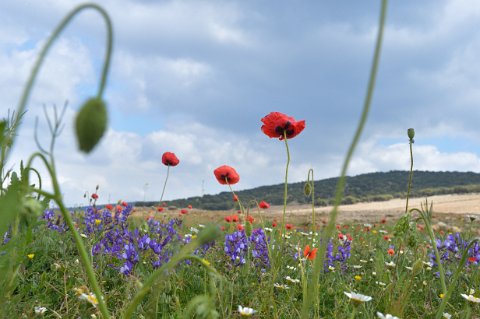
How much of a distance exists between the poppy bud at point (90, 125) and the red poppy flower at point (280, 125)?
2.09 metres

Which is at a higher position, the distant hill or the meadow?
the distant hill

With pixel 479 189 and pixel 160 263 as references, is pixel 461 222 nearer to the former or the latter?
pixel 160 263

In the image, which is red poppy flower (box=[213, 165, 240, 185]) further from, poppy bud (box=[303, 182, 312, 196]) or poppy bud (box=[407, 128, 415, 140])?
poppy bud (box=[407, 128, 415, 140])

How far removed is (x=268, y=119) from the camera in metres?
3.11

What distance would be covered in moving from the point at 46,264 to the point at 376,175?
50198 mm

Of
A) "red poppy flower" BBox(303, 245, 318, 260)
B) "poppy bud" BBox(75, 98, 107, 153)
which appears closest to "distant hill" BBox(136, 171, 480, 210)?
"red poppy flower" BBox(303, 245, 318, 260)

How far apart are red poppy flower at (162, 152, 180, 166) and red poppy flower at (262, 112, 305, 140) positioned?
6.73 ft

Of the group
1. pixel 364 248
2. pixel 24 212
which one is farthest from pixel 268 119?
pixel 364 248

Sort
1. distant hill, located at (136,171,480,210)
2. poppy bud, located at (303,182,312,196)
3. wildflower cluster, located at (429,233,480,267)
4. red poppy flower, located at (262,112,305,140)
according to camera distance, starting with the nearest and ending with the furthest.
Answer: poppy bud, located at (303,182,312,196) → red poppy flower, located at (262,112,305,140) → wildflower cluster, located at (429,233,480,267) → distant hill, located at (136,171,480,210)

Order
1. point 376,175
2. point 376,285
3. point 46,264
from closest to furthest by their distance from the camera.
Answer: point 46,264 → point 376,285 → point 376,175

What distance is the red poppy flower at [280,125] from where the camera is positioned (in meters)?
3.06

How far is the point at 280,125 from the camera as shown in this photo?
3064 millimetres

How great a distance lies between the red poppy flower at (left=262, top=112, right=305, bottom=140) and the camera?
121 inches

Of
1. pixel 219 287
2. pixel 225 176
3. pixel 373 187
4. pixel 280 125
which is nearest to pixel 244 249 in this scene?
pixel 225 176
